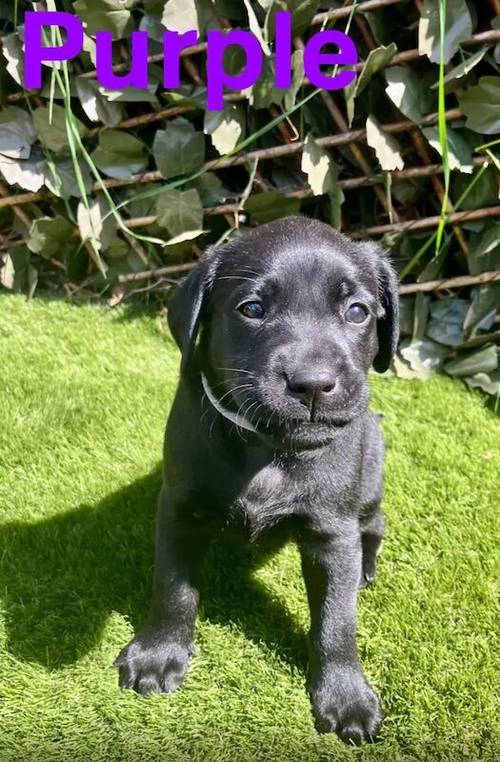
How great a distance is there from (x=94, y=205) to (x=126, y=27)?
3.08 feet

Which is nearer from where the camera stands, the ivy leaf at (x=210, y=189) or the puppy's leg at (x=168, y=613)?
the puppy's leg at (x=168, y=613)

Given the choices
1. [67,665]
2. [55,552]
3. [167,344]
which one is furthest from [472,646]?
[167,344]

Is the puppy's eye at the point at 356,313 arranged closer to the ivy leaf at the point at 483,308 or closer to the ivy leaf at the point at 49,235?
the ivy leaf at the point at 483,308

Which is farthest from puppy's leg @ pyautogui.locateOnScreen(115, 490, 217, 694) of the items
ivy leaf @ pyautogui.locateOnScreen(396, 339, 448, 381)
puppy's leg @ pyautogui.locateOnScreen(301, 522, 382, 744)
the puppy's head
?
ivy leaf @ pyautogui.locateOnScreen(396, 339, 448, 381)

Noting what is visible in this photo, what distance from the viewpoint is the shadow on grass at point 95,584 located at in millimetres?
2318

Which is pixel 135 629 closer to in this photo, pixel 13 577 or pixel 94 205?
pixel 13 577

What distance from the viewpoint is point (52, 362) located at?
3.80 metres

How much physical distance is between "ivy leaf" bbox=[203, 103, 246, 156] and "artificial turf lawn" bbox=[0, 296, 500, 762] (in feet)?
4.11

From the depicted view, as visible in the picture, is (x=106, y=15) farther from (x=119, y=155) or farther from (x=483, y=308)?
(x=483, y=308)

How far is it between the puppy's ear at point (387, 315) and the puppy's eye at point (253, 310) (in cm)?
46

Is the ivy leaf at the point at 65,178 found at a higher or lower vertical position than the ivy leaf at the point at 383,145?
lower

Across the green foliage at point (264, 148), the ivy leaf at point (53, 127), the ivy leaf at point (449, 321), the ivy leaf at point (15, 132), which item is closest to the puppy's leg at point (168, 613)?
the green foliage at point (264, 148)

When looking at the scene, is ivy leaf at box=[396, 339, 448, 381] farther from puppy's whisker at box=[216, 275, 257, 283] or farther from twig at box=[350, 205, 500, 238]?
puppy's whisker at box=[216, 275, 257, 283]

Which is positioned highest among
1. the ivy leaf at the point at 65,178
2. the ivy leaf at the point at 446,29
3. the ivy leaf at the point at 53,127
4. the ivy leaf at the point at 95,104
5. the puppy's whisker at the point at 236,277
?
the ivy leaf at the point at 446,29
